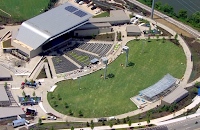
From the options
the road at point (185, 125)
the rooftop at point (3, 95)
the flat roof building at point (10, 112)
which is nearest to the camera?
the road at point (185, 125)

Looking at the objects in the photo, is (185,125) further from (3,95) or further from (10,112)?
(3,95)

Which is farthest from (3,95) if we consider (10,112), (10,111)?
(10,112)

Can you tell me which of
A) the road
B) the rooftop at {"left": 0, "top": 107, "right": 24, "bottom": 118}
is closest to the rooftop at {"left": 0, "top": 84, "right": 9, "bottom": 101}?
the rooftop at {"left": 0, "top": 107, "right": 24, "bottom": 118}

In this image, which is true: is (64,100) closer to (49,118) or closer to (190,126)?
(49,118)

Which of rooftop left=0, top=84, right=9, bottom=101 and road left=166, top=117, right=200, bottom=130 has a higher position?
rooftop left=0, top=84, right=9, bottom=101

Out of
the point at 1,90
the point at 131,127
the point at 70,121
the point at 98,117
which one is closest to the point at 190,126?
the point at 131,127

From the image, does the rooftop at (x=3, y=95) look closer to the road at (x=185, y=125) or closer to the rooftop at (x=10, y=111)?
the rooftop at (x=10, y=111)

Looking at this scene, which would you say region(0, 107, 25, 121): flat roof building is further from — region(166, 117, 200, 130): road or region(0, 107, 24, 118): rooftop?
region(166, 117, 200, 130): road

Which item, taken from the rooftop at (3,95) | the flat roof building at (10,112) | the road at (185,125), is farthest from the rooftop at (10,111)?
the road at (185,125)
